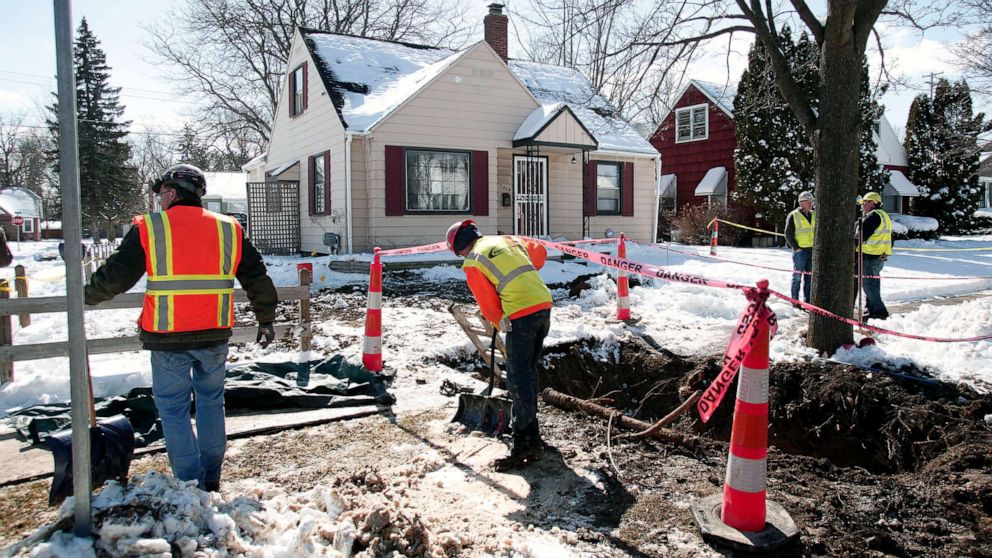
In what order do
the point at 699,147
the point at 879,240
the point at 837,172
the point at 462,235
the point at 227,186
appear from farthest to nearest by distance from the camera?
1. the point at 227,186
2. the point at 699,147
3. the point at 879,240
4. the point at 837,172
5. the point at 462,235

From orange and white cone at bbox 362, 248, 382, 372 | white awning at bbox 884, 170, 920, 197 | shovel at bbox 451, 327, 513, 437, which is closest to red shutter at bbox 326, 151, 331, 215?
orange and white cone at bbox 362, 248, 382, 372

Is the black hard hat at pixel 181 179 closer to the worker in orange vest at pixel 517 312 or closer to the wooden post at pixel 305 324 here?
the worker in orange vest at pixel 517 312

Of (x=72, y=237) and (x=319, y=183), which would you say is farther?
(x=319, y=183)

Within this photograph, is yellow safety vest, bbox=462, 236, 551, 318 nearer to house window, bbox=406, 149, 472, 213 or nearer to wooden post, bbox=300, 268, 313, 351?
wooden post, bbox=300, 268, 313, 351

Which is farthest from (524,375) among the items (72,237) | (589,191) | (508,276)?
(589,191)

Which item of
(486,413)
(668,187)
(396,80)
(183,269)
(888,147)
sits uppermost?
(396,80)

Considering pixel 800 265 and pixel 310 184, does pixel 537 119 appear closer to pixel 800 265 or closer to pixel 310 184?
pixel 310 184

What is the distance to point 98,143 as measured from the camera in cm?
3841

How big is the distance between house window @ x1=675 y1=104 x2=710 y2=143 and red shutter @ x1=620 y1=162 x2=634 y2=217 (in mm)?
9937

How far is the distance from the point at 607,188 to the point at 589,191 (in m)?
0.90

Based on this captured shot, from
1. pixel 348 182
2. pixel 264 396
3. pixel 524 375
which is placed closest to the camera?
pixel 524 375

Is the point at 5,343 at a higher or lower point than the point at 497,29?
lower

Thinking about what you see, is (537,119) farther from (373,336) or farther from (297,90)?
(373,336)

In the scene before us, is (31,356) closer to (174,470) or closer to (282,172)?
(174,470)
